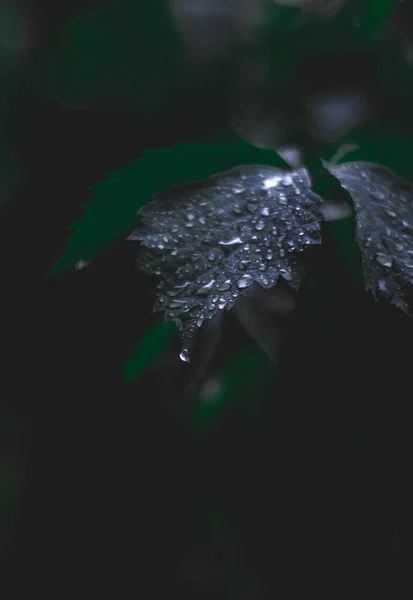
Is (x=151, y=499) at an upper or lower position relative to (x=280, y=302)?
lower

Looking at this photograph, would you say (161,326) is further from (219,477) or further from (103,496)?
(103,496)

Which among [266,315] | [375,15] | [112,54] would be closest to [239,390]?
[266,315]

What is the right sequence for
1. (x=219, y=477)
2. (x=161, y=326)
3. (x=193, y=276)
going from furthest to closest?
(x=219, y=477) → (x=161, y=326) → (x=193, y=276)

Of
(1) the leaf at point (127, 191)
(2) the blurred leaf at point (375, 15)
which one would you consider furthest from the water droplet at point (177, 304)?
(2) the blurred leaf at point (375, 15)

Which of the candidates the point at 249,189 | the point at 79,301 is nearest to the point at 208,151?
the point at 249,189

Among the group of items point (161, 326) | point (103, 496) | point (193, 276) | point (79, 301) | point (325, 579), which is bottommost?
point (103, 496)

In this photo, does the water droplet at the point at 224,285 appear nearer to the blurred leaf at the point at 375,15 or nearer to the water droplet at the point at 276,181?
the water droplet at the point at 276,181
